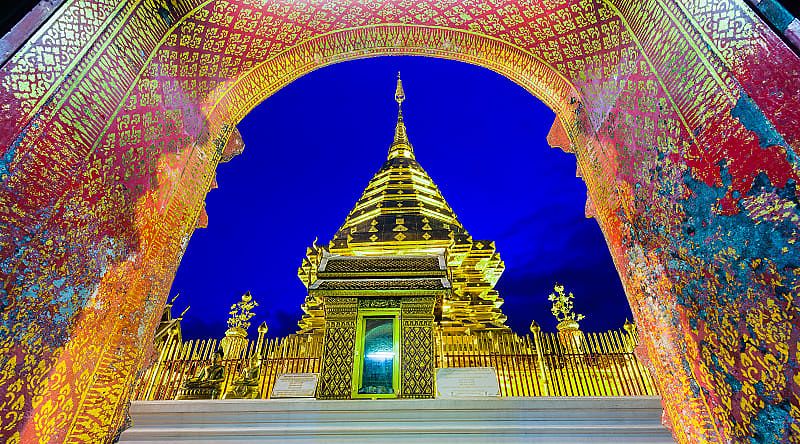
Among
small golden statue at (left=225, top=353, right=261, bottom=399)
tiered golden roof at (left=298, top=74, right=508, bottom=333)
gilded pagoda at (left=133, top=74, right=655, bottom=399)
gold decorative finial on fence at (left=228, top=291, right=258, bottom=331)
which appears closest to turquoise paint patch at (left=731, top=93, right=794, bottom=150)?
gilded pagoda at (left=133, top=74, right=655, bottom=399)

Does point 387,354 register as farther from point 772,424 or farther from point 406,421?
point 772,424

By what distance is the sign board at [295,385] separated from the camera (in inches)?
275

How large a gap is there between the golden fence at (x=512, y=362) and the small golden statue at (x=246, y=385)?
0.90ft

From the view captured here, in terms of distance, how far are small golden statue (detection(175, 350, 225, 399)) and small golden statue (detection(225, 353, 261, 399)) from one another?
218 millimetres

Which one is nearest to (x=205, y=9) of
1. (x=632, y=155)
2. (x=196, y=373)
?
(x=632, y=155)

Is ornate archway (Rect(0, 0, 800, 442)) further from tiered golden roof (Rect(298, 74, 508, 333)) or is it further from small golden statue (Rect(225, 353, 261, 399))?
tiered golden roof (Rect(298, 74, 508, 333))

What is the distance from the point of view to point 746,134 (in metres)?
2.24

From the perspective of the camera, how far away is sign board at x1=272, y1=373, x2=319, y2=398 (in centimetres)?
699

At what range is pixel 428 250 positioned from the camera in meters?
10.3

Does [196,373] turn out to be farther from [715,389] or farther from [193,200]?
[715,389]

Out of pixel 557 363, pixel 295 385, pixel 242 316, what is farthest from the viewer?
pixel 242 316

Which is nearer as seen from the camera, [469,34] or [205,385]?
[469,34]

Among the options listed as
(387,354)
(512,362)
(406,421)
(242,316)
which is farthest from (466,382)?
(242,316)

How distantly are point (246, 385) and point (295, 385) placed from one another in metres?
0.75
